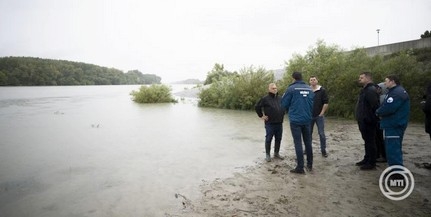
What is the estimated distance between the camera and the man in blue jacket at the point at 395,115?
16.7ft

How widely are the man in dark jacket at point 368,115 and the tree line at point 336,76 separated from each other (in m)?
4.55

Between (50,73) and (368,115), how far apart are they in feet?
383

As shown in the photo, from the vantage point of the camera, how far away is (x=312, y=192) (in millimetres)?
4938

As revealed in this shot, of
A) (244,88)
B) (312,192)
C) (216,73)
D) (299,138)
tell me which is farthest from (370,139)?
(216,73)

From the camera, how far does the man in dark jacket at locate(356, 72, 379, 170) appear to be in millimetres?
5879

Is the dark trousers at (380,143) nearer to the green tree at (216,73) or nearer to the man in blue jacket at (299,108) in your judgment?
the man in blue jacket at (299,108)

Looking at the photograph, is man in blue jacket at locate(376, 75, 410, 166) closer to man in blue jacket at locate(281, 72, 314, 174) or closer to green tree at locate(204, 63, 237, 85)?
man in blue jacket at locate(281, 72, 314, 174)

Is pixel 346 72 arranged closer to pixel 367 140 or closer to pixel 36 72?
pixel 367 140

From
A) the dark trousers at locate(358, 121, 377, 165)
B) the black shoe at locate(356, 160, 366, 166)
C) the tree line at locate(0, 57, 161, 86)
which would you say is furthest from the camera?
the tree line at locate(0, 57, 161, 86)

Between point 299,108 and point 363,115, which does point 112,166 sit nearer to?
point 299,108

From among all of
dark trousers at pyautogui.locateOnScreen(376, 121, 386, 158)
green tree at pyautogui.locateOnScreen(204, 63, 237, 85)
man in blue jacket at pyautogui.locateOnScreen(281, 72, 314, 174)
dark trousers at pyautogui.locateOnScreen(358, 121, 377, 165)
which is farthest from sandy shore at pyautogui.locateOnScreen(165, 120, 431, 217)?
green tree at pyautogui.locateOnScreen(204, 63, 237, 85)

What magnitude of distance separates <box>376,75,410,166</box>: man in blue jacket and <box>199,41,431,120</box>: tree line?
5288 millimetres

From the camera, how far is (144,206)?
465 centimetres

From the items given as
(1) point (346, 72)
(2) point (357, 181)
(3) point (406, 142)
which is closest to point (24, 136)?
(2) point (357, 181)
